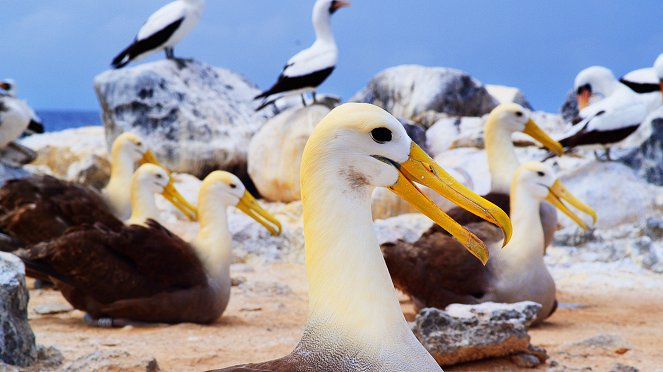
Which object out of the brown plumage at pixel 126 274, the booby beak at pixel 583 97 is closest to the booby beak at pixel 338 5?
the booby beak at pixel 583 97

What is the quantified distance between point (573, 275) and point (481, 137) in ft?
14.1

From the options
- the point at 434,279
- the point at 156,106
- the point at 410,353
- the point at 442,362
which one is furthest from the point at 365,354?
the point at 156,106

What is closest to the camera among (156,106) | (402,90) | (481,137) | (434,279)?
(434,279)

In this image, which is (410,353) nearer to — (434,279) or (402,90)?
(434,279)

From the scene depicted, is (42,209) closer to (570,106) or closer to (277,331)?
(277,331)

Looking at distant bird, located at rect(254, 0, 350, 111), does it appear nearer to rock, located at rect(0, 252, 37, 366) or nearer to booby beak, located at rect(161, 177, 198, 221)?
booby beak, located at rect(161, 177, 198, 221)

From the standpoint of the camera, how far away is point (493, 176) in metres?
8.69

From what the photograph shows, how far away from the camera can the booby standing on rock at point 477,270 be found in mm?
6223

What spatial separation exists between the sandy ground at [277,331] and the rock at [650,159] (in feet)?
12.1

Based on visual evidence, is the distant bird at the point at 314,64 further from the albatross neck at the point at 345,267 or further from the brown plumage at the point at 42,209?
the albatross neck at the point at 345,267

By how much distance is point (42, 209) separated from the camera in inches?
326

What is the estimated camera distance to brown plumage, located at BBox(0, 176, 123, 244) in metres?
8.24

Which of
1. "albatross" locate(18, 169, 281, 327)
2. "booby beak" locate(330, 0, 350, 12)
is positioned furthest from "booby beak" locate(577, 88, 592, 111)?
"albatross" locate(18, 169, 281, 327)

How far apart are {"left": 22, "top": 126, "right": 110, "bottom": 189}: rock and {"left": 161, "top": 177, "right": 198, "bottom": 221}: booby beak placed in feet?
19.1
